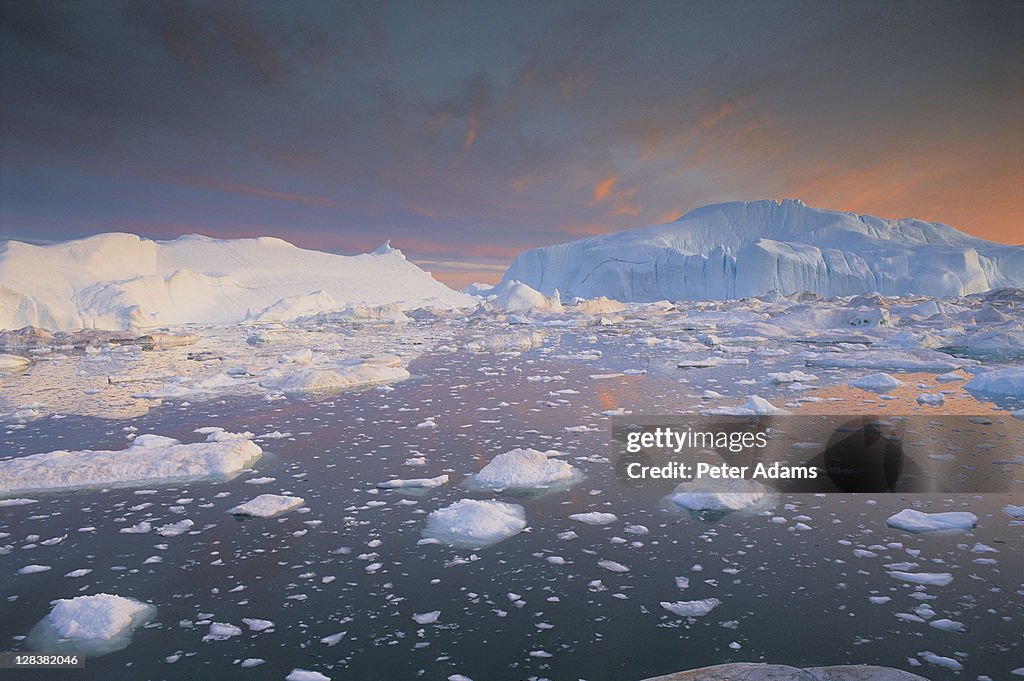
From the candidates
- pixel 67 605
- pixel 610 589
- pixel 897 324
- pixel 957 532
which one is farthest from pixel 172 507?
pixel 897 324

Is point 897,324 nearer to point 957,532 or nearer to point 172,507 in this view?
point 957,532

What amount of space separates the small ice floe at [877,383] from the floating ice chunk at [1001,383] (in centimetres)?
98

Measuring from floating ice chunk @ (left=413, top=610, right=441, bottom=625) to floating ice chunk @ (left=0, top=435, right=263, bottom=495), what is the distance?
295 centimetres

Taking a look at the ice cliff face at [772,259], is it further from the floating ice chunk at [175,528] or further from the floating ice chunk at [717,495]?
the floating ice chunk at [175,528]

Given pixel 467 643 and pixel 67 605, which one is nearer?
pixel 467 643

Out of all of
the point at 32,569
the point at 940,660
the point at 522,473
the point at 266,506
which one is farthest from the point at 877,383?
the point at 32,569

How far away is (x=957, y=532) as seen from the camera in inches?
125

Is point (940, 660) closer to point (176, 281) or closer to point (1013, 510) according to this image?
point (1013, 510)

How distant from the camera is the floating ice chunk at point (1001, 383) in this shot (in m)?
7.58

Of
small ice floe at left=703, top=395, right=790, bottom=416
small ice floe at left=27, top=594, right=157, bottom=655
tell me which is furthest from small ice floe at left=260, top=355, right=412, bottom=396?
small ice floe at left=27, top=594, right=157, bottom=655

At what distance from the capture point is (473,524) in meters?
3.34

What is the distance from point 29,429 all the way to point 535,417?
6092 millimetres

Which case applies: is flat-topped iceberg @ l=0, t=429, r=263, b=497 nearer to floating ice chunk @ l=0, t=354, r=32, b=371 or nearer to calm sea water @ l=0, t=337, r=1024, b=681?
calm sea water @ l=0, t=337, r=1024, b=681

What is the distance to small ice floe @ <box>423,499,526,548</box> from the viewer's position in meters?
3.25
